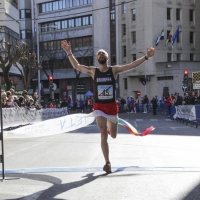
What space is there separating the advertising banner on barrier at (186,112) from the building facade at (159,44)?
30.4 meters

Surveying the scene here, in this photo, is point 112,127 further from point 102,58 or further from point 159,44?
point 159,44

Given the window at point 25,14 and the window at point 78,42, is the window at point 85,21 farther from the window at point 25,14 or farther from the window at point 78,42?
the window at point 25,14

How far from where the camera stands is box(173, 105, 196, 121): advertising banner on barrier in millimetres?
22266

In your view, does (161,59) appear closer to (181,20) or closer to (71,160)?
(181,20)

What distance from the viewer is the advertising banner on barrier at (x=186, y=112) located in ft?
73.0

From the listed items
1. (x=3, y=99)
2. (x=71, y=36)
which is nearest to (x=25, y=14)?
(x=71, y=36)

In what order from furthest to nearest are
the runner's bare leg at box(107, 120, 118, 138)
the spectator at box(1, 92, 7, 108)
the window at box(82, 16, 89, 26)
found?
the window at box(82, 16, 89, 26)
the spectator at box(1, 92, 7, 108)
the runner's bare leg at box(107, 120, 118, 138)

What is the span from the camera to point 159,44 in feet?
193

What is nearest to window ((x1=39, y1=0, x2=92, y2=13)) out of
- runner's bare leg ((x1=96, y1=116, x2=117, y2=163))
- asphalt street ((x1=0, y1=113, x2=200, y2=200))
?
asphalt street ((x1=0, y1=113, x2=200, y2=200))

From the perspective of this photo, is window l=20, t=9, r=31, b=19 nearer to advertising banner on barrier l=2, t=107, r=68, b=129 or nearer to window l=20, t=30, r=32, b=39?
window l=20, t=30, r=32, b=39

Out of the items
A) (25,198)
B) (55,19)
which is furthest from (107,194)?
(55,19)

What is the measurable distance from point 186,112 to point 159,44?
35.9 metres

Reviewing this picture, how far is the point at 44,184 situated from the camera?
6285 millimetres

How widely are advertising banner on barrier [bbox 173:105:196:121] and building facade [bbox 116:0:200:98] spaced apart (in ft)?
99.8
